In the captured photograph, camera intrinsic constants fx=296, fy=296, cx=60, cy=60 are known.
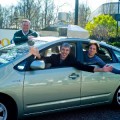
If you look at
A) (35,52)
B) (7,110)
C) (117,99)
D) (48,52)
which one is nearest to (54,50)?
(48,52)

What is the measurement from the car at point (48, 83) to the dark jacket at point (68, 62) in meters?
0.07

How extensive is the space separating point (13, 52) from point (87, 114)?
74.0 inches

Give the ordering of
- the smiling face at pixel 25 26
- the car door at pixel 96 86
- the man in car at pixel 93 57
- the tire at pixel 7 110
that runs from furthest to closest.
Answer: the smiling face at pixel 25 26 → the man in car at pixel 93 57 → the car door at pixel 96 86 → the tire at pixel 7 110

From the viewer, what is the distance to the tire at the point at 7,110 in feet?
14.6

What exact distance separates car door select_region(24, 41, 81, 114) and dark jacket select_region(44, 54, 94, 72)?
8 centimetres

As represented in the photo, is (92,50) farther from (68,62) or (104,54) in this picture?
(68,62)

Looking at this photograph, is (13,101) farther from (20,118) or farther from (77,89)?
(77,89)

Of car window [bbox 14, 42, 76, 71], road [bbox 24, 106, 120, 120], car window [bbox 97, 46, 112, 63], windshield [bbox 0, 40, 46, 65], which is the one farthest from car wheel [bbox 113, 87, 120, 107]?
windshield [bbox 0, 40, 46, 65]

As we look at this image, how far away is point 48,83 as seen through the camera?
4.75 metres

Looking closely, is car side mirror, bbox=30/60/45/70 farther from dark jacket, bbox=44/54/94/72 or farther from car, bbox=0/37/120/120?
dark jacket, bbox=44/54/94/72

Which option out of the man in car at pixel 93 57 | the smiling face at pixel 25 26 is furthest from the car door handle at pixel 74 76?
the smiling face at pixel 25 26

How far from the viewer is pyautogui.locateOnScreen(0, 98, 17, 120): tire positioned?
4.46 meters

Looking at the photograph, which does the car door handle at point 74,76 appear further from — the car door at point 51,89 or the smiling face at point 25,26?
the smiling face at point 25,26

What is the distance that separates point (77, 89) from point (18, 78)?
1.16 metres
